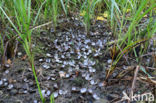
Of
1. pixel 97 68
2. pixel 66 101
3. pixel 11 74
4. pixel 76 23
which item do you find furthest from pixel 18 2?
pixel 76 23

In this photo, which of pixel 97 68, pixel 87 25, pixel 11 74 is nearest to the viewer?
pixel 11 74

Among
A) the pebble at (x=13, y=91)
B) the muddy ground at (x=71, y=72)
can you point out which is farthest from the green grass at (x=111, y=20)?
the pebble at (x=13, y=91)

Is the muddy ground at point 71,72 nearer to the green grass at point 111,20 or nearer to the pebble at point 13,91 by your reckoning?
the pebble at point 13,91

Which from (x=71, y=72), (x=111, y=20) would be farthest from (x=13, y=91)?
(x=111, y=20)

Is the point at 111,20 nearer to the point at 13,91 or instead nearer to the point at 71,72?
the point at 71,72

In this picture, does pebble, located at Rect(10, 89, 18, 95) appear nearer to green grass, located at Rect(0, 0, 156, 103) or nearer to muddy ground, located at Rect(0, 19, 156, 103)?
muddy ground, located at Rect(0, 19, 156, 103)

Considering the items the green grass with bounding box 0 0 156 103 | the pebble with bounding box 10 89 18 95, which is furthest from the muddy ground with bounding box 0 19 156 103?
the green grass with bounding box 0 0 156 103

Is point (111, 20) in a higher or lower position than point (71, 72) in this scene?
higher

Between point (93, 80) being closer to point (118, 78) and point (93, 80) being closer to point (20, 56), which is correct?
point (118, 78)

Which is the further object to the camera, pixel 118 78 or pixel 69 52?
pixel 69 52
